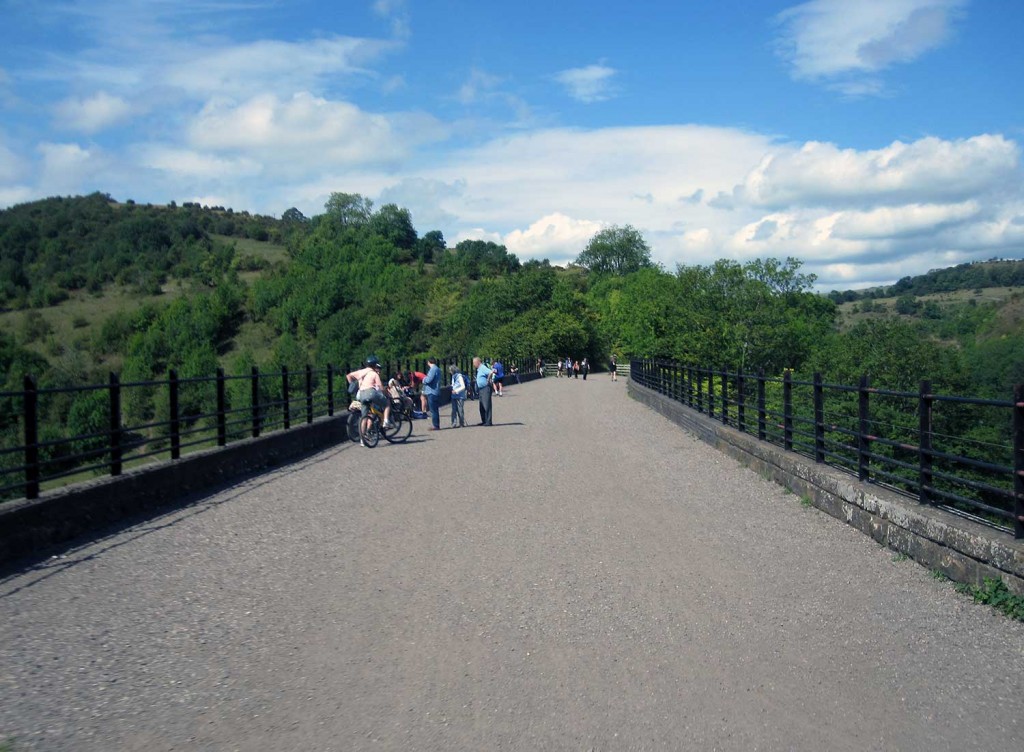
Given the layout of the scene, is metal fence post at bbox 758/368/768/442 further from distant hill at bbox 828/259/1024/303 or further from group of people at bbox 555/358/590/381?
distant hill at bbox 828/259/1024/303

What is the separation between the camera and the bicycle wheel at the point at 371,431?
1784cm

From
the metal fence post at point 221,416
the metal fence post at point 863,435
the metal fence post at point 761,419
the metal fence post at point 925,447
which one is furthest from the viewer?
the metal fence post at point 761,419

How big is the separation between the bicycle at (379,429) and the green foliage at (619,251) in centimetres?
15221

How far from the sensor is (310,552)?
8.23 metres

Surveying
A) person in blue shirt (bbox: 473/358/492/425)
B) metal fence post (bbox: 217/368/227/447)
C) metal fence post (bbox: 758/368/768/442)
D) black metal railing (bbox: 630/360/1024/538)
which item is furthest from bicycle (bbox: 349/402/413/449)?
metal fence post (bbox: 758/368/768/442)

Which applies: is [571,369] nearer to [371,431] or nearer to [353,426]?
[353,426]

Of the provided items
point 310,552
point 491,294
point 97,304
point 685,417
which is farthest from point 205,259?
point 310,552

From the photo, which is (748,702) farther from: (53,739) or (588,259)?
(588,259)

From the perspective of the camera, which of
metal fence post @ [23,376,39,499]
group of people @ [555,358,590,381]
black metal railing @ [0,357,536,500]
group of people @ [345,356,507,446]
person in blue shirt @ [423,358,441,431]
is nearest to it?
metal fence post @ [23,376,39,499]

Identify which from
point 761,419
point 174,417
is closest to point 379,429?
point 174,417

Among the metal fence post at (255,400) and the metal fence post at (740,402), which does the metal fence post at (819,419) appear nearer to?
the metal fence post at (740,402)

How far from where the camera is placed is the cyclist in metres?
17.9

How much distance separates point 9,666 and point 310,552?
3.28m

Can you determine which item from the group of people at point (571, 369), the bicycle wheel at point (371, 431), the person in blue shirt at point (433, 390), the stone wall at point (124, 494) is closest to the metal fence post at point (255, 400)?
the stone wall at point (124, 494)
